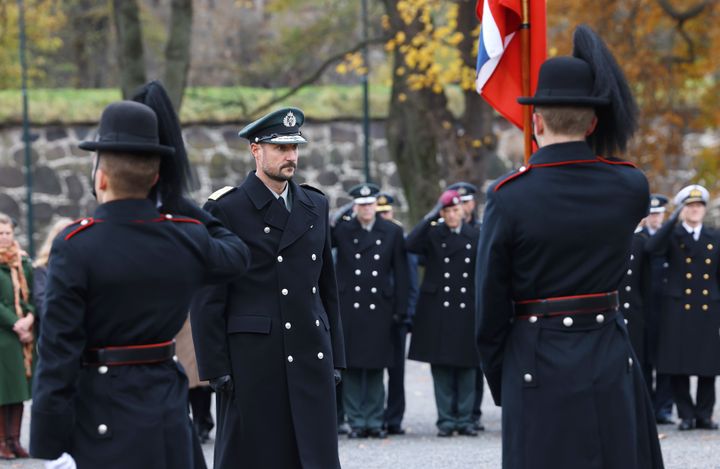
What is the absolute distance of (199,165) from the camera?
2395 centimetres

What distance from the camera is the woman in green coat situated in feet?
35.9

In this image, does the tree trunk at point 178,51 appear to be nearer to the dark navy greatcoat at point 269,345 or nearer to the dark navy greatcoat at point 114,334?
the dark navy greatcoat at point 269,345

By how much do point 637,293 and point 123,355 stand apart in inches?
314

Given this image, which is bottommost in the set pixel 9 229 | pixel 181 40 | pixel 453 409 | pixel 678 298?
pixel 453 409

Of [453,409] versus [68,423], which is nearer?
[68,423]

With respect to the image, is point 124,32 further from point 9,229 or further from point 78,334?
point 78,334

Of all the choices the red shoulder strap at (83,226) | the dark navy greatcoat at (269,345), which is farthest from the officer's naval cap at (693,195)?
the red shoulder strap at (83,226)

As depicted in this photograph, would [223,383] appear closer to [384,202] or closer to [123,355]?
[123,355]

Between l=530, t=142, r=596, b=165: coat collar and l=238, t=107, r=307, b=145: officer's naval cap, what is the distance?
1.91m

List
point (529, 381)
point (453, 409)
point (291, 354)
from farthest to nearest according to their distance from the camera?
1. point (453, 409)
2. point (291, 354)
3. point (529, 381)

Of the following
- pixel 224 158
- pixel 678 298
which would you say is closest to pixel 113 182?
pixel 678 298

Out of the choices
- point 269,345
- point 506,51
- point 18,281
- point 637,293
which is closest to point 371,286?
point 637,293

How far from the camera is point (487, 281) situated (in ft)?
17.1

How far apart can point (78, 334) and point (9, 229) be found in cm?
660
